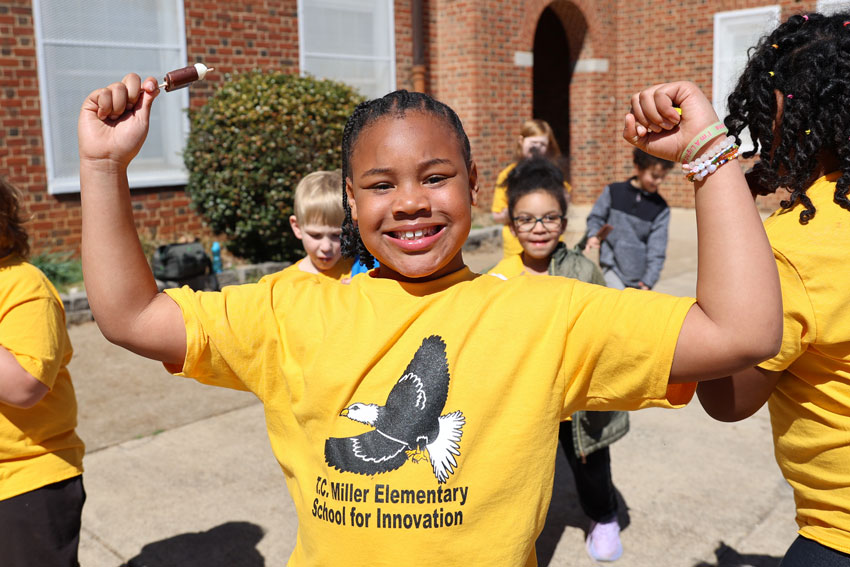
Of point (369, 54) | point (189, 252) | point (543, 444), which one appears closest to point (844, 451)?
point (543, 444)

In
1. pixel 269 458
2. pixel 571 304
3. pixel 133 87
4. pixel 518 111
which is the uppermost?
pixel 518 111

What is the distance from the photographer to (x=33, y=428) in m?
2.19

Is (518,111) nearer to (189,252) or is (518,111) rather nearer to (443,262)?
(189,252)

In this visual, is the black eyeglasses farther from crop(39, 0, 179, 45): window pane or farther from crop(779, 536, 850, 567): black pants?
crop(39, 0, 179, 45): window pane

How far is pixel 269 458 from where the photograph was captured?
4.20 meters

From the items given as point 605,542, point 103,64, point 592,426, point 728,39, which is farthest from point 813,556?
point 728,39

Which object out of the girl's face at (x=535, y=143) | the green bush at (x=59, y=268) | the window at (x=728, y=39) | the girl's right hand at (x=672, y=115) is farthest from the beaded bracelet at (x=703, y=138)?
the window at (x=728, y=39)

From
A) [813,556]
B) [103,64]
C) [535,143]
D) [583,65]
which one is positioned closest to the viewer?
[813,556]

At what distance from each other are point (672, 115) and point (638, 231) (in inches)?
152

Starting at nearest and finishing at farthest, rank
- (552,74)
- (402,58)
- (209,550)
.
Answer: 1. (209,550)
2. (402,58)
3. (552,74)

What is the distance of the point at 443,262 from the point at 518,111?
11.6 m

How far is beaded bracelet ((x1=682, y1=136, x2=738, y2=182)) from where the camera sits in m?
1.31

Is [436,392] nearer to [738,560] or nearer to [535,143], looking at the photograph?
[738,560]

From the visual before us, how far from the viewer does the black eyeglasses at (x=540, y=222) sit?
337 cm
